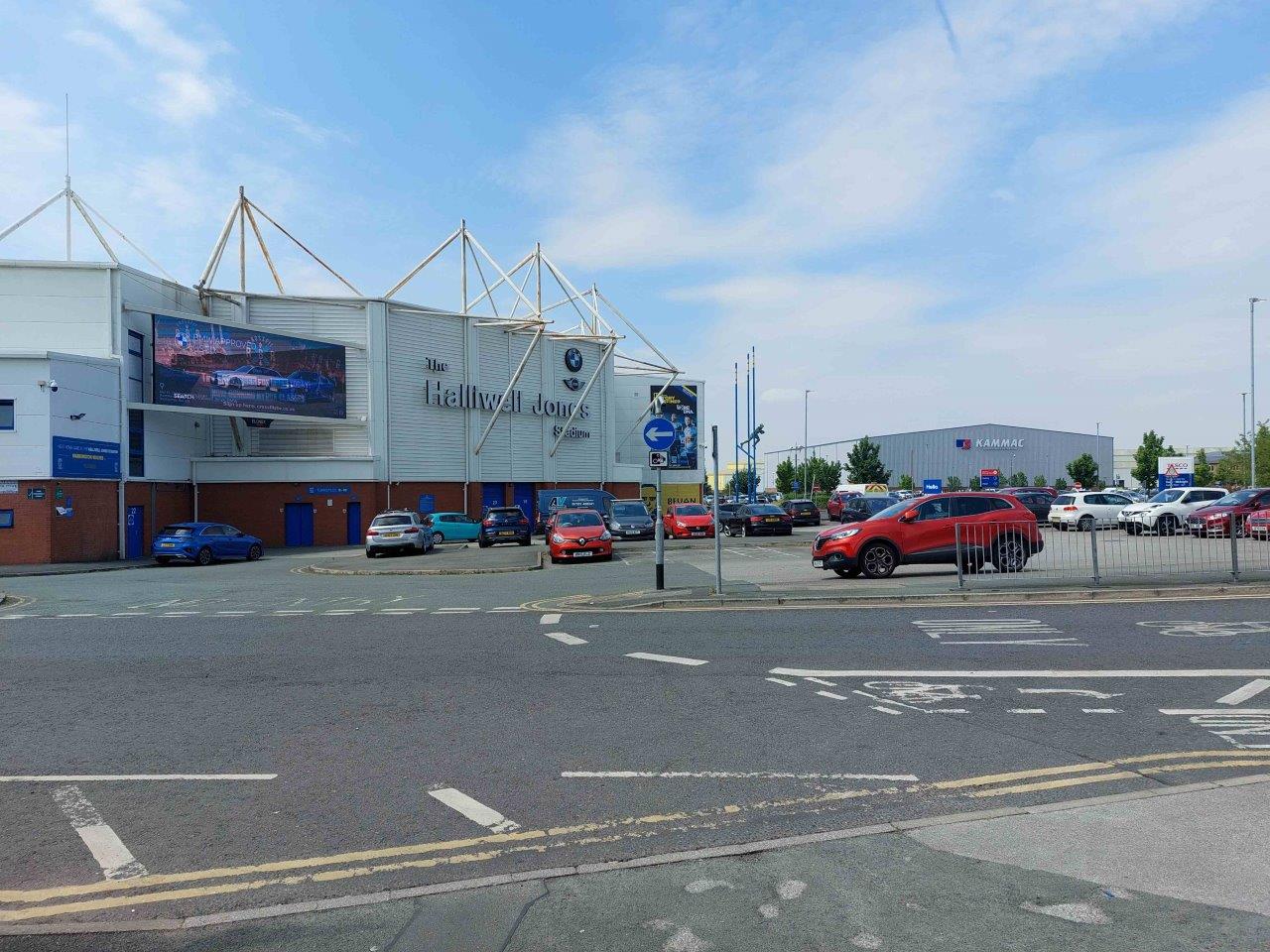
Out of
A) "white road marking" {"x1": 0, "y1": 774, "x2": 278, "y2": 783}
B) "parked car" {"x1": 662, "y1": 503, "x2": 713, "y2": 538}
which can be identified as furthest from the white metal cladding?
"white road marking" {"x1": 0, "y1": 774, "x2": 278, "y2": 783}

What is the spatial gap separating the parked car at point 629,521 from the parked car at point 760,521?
180 inches

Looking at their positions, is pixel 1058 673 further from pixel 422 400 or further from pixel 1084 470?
pixel 1084 470

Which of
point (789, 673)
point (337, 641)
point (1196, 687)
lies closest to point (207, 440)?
point (337, 641)

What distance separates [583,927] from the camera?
405cm

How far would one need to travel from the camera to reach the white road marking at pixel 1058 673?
892 cm

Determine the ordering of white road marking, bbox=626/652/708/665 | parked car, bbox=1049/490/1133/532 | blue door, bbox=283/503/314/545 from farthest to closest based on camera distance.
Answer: blue door, bbox=283/503/314/545
parked car, bbox=1049/490/1133/532
white road marking, bbox=626/652/708/665

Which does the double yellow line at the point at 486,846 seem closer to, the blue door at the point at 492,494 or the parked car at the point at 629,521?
the parked car at the point at 629,521

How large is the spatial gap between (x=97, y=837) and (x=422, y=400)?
43.3m

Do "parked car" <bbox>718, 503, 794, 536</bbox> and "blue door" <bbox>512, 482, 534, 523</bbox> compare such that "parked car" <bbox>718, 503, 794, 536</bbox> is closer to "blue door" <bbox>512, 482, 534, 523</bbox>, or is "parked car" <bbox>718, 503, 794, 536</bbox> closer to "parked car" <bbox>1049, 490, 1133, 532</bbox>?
"parked car" <bbox>1049, 490, 1133, 532</bbox>

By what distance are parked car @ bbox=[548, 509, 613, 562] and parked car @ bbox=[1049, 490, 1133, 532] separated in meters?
19.2

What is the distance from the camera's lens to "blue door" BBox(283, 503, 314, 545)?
4310 centimetres

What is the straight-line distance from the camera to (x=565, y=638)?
11945mm

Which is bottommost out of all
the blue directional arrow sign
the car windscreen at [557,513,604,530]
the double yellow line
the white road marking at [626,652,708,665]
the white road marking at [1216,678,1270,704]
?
the double yellow line

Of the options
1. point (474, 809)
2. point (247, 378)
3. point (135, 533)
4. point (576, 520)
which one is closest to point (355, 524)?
point (247, 378)
